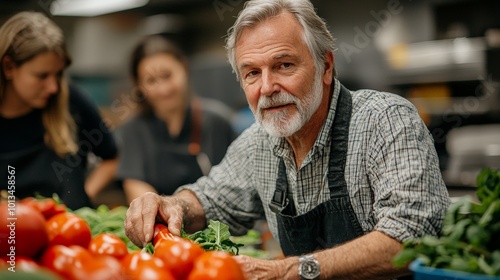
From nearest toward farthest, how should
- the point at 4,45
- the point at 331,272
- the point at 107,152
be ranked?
the point at 331,272, the point at 4,45, the point at 107,152

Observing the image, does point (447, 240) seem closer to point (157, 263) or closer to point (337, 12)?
point (157, 263)

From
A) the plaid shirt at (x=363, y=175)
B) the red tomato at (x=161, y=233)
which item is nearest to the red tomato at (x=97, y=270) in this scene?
the red tomato at (x=161, y=233)

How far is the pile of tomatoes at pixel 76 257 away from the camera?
3.53ft

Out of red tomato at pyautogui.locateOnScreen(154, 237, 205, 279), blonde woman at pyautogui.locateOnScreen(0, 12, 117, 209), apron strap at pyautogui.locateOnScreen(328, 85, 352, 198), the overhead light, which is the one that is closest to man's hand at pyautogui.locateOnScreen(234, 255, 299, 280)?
red tomato at pyautogui.locateOnScreen(154, 237, 205, 279)

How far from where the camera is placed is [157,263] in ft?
3.91

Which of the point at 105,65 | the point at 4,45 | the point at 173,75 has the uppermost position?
the point at 4,45

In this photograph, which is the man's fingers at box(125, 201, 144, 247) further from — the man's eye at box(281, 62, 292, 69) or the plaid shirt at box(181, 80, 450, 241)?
the man's eye at box(281, 62, 292, 69)

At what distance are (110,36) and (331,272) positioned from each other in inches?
284

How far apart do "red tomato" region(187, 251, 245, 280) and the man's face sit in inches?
32.2

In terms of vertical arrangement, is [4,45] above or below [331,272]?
above

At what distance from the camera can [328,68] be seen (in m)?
2.11

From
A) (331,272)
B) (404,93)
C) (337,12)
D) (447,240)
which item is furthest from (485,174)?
(337,12)

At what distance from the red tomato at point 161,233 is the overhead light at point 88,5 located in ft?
16.3

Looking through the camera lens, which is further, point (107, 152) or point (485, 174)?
point (107, 152)
